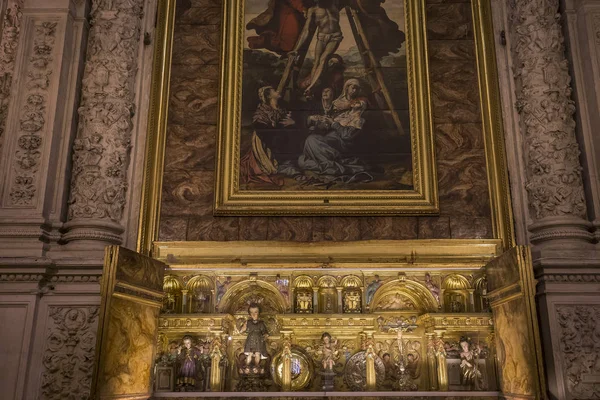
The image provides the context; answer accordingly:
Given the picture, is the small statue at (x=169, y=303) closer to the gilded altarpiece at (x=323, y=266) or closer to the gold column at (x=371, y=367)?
the gilded altarpiece at (x=323, y=266)

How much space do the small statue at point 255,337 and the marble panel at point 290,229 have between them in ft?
2.97

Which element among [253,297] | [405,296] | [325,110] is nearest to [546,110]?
[325,110]

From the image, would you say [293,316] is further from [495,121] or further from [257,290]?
[495,121]

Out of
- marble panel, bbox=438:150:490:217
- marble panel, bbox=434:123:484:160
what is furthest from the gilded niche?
marble panel, bbox=434:123:484:160

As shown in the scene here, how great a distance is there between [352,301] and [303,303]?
0.57 m

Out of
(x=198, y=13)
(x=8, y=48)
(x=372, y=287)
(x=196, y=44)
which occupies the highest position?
(x=198, y=13)

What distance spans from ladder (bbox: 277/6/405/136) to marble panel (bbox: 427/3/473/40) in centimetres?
88

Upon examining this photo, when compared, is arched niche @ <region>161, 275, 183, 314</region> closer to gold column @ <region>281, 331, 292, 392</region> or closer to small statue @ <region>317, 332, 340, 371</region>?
gold column @ <region>281, 331, 292, 392</region>

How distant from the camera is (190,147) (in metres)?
8.39

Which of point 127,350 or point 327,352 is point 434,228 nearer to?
point 327,352

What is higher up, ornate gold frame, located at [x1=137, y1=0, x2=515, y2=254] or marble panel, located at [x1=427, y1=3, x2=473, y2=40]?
marble panel, located at [x1=427, y1=3, x2=473, y2=40]

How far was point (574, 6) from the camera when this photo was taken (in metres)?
8.35

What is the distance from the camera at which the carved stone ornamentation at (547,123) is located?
7434mm

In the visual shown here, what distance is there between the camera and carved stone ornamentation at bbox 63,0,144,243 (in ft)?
24.8
